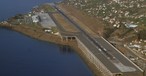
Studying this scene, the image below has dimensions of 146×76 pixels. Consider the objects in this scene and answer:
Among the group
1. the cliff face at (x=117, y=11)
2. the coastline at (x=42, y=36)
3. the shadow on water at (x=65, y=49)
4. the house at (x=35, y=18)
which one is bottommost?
the shadow on water at (x=65, y=49)

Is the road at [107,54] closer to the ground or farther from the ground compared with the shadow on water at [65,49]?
farther from the ground

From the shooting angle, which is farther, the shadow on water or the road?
the shadow on water

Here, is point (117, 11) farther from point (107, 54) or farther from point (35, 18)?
point (107, 54)

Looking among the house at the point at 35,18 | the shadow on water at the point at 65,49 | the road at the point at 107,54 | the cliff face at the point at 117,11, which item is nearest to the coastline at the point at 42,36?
the shadow on water at the point at 65,49

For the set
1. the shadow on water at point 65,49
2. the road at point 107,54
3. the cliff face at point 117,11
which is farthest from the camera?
the cliff face at point 117,11

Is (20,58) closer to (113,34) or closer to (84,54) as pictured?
(84,54)

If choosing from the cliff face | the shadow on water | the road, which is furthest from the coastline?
the cliff face

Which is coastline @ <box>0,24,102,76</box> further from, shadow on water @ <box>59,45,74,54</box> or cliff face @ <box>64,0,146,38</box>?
cliff face @ <box>64,0,146,38</box>

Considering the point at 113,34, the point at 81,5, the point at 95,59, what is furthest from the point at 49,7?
the point at 95,59

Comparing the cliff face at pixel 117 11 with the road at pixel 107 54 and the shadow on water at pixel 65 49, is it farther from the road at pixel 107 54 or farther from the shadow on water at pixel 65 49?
the shadow on water at pixel 65 49
